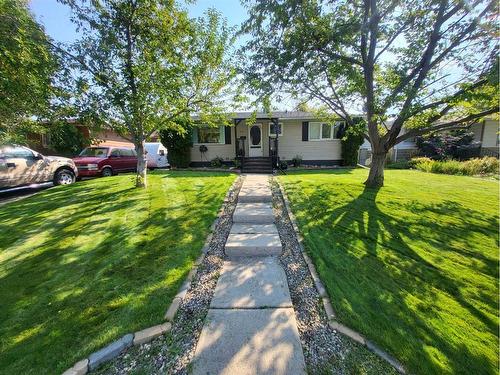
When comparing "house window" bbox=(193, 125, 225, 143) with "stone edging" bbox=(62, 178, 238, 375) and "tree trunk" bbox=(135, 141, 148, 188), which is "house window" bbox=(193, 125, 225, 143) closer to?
"tree trunk" bbox=(135, 141, 148, 188)

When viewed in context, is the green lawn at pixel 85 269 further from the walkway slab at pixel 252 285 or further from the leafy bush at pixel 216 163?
the leafy bush at pixel 216 163

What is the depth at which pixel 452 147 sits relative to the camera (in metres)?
16.8

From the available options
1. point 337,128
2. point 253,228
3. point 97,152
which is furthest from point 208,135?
point 253,228

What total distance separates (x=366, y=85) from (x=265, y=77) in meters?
3.30

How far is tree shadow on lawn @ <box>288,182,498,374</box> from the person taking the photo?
2.25m

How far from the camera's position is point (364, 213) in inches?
225

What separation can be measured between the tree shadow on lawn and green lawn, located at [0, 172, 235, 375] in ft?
7.58

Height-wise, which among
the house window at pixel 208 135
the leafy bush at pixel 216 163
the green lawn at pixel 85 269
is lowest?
the green lawn at pixel 85 269

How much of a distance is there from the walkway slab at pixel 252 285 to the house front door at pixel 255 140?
1123 cm

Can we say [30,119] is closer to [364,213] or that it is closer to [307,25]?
[307,25]

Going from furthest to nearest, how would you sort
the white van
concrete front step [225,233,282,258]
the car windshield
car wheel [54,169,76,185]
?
1. the white van
2. the car windshield
3. car wheel [54,169,76,185]
4. concrete front step [225,233,282,258]

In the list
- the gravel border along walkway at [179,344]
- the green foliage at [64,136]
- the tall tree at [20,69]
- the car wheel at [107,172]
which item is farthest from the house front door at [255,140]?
the gravel border along walkway at [179,344]

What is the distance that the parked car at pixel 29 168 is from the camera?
784 cm

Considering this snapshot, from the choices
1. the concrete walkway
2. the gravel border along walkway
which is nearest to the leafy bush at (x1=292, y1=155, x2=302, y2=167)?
the concrete walkway
